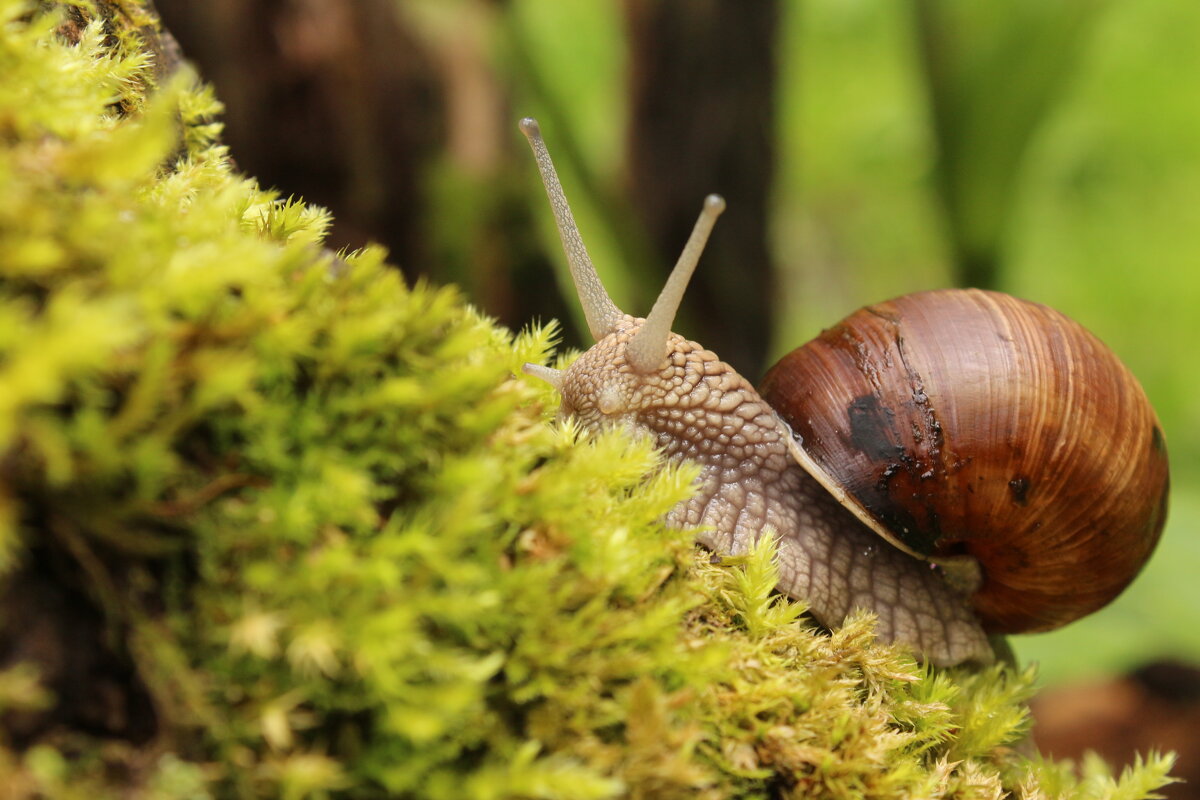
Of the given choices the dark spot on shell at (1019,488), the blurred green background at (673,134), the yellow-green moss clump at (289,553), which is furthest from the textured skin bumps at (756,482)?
the blurred green background at (673,134)

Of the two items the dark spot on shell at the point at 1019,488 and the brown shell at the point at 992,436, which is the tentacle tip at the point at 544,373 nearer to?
the brown shell at the point at 992,436

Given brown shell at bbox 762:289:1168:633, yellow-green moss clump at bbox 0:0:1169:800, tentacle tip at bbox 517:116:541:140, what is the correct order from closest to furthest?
yellow-green moss clump at bbox 0:0:1169:800
brown shell at bbox 762:289:1168:633
tentacle tip at bbox 517:116:541:140

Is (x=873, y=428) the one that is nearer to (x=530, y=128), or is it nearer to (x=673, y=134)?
(x=530, y=128)

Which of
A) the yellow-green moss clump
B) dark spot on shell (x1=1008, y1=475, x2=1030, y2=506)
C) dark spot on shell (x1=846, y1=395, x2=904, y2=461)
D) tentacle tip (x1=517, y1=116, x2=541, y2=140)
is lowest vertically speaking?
the yellow-green moss clump

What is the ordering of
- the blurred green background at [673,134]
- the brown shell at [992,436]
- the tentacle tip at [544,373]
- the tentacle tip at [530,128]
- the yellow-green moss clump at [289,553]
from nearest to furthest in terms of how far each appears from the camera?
the yellow-green moss clump at [289,553] → the tentacle tip at [544,373] → the brown shell at [992,436] → the tentacle tip at [530,128] → the blurred green background at [673,134]

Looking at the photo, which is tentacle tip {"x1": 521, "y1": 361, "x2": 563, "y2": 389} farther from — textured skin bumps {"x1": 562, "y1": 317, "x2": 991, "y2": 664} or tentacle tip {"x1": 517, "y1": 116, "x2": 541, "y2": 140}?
tentacle tip {"x1": 517, "y1": 116, "x2": 541, "y2": 140}

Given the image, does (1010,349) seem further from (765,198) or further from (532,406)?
(765,198)

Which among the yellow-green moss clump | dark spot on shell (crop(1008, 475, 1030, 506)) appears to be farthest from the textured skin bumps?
the yellow-green moss clump

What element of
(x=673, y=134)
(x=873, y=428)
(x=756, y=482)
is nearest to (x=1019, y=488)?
(x=873, y=428)
